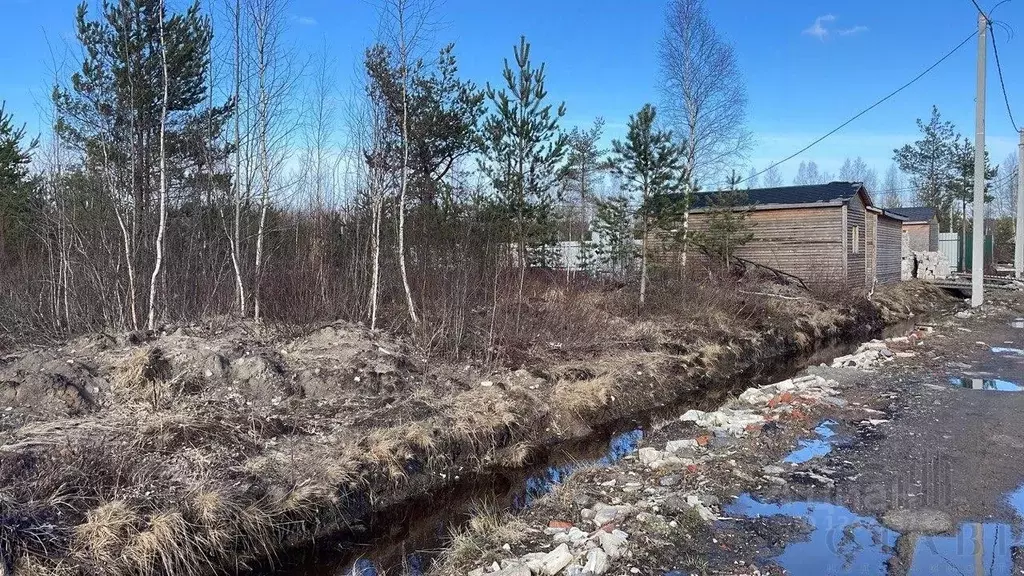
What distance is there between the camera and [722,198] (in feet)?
64.3

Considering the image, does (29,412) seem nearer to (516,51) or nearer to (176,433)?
(176,433)

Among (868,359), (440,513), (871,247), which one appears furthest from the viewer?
(871,247)

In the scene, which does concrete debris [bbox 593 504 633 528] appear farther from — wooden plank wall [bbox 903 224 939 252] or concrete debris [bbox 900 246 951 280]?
wooden plank wall [bbox 903 224 939 252]

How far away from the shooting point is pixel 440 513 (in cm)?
604

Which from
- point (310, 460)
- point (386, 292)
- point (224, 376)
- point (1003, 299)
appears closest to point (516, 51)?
point (386, 292)

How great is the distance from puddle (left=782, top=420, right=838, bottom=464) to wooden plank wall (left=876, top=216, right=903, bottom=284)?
2093 centimetres

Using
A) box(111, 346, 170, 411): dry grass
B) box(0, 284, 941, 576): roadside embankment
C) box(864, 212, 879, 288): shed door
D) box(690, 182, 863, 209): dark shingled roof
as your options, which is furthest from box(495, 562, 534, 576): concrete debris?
box(864, 212, 879, 288): shed door

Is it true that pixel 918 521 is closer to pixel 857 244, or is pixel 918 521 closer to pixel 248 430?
pixel 248 430

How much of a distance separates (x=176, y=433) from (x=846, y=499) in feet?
19.6

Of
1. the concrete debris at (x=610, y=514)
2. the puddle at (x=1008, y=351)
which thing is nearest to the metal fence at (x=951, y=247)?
the puddle at (x=1008, y=351)

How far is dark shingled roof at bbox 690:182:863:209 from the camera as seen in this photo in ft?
67.8

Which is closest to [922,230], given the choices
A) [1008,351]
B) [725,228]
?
[725,228]

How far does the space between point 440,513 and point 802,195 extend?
64.6ft

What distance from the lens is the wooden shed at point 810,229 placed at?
20438mm
